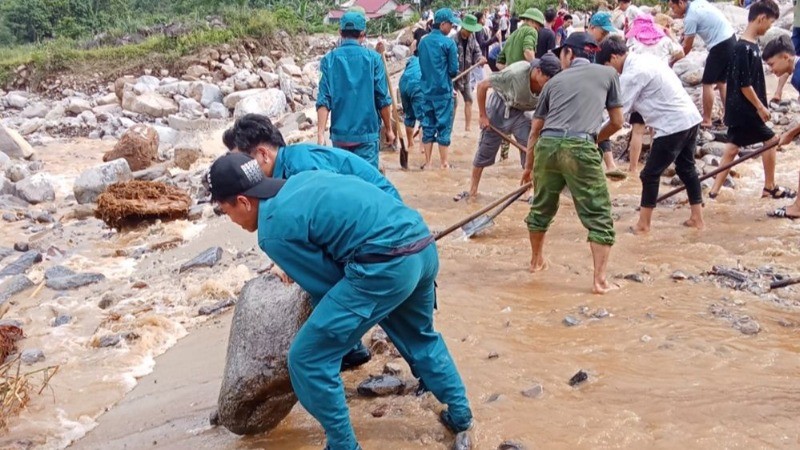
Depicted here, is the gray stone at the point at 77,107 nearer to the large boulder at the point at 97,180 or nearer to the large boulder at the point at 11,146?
the large boulder at the point at 11,146

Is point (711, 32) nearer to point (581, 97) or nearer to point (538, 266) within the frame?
point (581, 97)

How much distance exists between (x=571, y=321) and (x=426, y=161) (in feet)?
16.0

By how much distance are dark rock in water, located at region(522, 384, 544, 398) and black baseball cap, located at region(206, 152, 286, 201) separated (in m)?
1.59

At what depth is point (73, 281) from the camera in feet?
20.8

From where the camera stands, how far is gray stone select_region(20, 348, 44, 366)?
188 inches

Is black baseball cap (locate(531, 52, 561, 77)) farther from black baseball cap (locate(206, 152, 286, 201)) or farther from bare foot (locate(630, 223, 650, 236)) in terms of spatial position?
black baseball cap (locate(206, 152, 286, 201))

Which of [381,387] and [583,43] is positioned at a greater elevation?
[583,43]

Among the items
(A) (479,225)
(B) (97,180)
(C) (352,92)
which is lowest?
(B) (97,180)

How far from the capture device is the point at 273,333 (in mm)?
3227

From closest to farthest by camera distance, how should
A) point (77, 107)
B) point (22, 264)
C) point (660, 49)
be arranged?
point (22, 264)
point (660, 49)
point (77, 107)

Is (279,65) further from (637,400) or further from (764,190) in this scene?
(637,400)

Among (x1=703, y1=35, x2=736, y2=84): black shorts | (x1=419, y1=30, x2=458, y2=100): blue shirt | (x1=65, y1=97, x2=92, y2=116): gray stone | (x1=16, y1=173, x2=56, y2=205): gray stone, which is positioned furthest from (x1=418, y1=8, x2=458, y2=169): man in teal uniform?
(x1=65, y1=97, x2=92, y2=116): gray stone

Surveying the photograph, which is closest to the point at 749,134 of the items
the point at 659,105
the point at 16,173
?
the point at 659,105

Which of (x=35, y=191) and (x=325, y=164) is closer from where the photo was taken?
(x=325, y=164)
